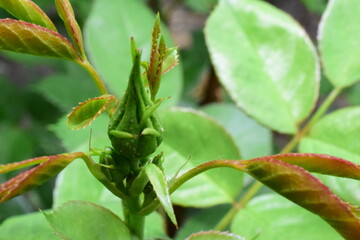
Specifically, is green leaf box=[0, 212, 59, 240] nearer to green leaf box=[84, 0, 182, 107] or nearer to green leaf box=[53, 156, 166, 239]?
green leaf box=[53, 156, 166, 239]

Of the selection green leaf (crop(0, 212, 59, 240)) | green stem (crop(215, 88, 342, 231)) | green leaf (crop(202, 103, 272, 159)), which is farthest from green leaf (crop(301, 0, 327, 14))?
green leaf (crop(0, 212, 59, 240))

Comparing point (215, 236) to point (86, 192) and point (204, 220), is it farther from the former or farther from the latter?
point (204, 220)

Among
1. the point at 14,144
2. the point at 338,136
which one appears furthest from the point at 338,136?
the point at 14,144

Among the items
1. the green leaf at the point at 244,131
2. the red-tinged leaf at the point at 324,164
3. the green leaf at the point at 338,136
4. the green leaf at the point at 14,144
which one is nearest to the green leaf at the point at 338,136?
the green leaf at the point at 338,136

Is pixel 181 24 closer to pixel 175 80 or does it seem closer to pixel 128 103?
pixel 175 80

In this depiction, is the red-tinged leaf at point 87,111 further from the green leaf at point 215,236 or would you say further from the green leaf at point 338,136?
the green leaf at point 338,136
